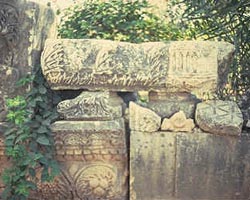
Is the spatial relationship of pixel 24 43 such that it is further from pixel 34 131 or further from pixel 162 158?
pixel 162 158

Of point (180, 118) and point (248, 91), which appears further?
point (248, 91)

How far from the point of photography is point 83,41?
3.43 m

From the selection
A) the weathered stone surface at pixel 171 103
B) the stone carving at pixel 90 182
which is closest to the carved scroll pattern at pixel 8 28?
the stone carving at pixel 90 182

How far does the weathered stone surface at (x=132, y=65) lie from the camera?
329 cm

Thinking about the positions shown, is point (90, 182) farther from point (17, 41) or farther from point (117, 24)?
point (117, 24)

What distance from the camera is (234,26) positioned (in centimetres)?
474

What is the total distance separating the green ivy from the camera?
3.20m

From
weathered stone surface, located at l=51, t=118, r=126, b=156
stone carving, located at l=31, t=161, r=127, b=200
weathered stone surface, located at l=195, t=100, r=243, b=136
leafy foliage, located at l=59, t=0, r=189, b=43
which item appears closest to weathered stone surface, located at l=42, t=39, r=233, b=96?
weathered stone surface, located at l=195, t=100, r=243, b=136

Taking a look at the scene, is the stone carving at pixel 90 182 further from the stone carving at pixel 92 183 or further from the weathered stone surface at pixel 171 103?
the weathered stone surface at pixel 171 103

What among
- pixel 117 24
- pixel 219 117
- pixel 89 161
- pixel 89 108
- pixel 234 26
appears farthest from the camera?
pixel 117 24

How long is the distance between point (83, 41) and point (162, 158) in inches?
40.0

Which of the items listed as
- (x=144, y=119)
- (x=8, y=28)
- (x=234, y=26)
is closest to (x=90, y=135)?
(x=144, y=119)

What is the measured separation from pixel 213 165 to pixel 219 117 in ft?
1.11

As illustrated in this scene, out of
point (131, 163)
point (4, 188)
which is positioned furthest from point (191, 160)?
point (4, 188)
